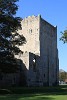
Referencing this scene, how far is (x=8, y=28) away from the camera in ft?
135

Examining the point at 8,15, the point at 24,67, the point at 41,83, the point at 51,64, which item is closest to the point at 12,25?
the point at 8,15

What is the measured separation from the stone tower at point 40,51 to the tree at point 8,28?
35.2 meters

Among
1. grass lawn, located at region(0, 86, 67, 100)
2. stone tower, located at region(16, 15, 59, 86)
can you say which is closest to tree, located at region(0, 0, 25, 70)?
grass lawn, located at region(0, 86, 67, 100)

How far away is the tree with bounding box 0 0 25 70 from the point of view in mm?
40875

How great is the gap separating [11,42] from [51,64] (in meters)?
55.5

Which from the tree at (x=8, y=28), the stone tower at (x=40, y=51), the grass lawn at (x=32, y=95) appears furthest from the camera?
the stone tower at (x=40, y=51)

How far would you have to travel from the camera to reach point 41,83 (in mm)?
85938

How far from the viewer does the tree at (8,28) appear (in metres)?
40.9

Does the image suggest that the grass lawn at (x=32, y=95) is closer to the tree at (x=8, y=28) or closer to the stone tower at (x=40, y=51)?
the tree at (x=8, y=28)

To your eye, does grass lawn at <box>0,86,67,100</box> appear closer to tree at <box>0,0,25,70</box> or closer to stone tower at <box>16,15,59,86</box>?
tree at <box>0,0,25,70</box>

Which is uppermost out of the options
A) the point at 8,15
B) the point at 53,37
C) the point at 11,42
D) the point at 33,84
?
the point at 53,37

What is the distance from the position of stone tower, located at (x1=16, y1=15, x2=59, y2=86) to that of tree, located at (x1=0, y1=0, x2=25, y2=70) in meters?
35.2

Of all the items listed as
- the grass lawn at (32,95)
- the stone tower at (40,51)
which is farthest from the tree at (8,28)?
the stone tower at (40,51)

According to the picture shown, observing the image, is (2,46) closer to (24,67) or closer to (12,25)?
(12,25)
